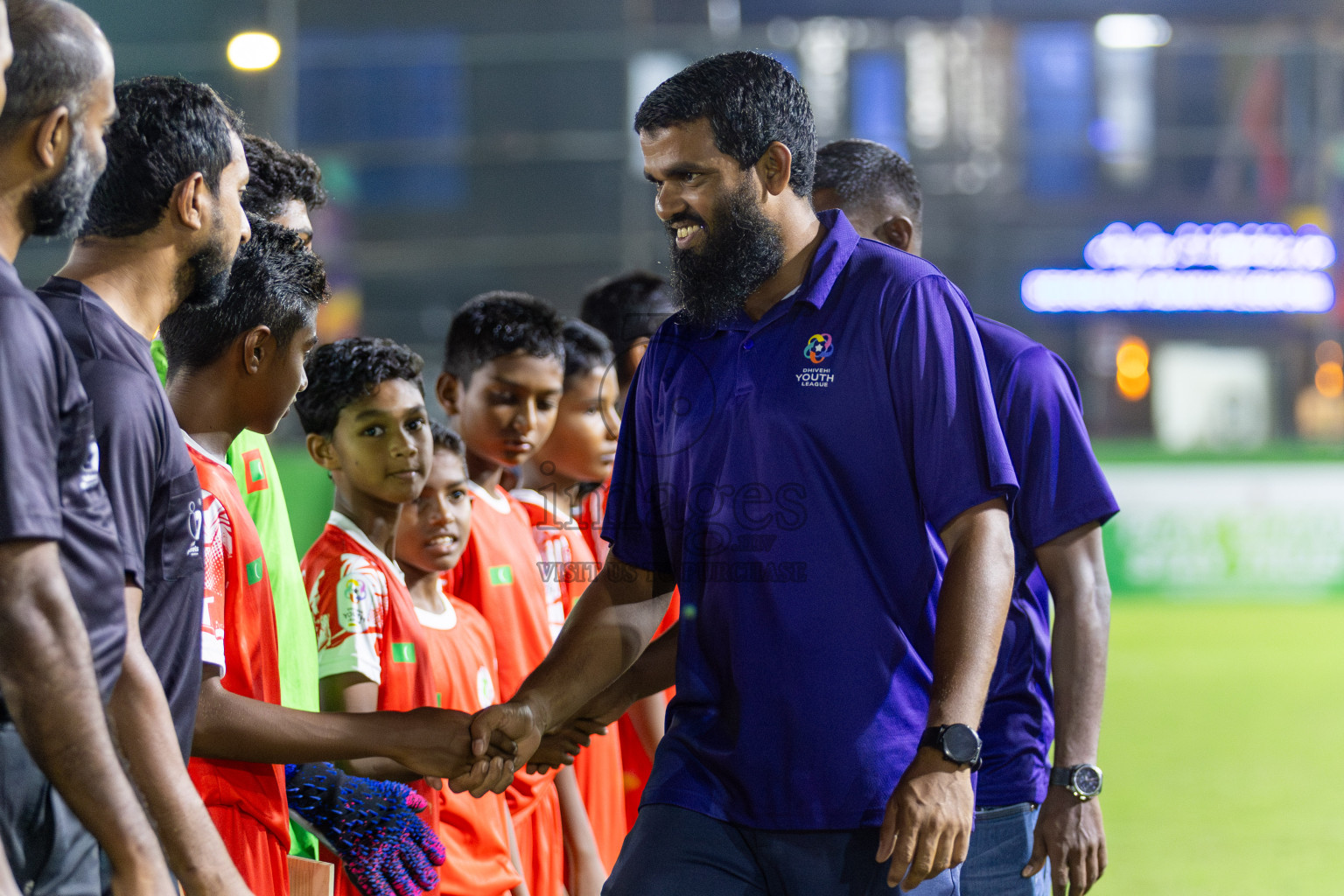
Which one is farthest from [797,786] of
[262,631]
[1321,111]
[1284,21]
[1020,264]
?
[1284,21]

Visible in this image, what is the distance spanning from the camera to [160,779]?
185 cm

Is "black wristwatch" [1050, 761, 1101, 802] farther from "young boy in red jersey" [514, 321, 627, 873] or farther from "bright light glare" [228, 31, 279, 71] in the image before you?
"bright light glare" [228, 31, 279, 71]

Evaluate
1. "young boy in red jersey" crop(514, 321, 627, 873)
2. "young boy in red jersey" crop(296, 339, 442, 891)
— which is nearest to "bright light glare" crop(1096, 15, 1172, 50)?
"young boy in red jersey" crop(514, 321, 627, 873)

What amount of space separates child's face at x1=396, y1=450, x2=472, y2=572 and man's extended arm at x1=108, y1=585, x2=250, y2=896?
1.56 metres

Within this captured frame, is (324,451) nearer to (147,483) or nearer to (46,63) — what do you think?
(147,483)

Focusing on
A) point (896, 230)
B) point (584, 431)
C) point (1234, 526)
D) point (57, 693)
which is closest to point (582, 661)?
point (57, 693)

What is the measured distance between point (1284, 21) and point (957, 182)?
21.5ft

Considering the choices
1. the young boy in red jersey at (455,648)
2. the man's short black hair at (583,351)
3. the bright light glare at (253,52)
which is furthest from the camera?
the bright light glare at (253,52)

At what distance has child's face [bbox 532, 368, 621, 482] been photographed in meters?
4.32

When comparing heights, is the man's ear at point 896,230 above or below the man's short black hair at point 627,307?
above

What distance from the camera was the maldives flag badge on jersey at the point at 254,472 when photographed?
111 inches

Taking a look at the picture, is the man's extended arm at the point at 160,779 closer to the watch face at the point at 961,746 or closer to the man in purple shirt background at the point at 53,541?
the man in purple shirt background at the point at 53,541

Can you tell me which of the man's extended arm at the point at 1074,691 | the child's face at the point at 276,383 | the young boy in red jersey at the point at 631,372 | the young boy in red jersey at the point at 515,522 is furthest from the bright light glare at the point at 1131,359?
the child's face at the point at 276,383

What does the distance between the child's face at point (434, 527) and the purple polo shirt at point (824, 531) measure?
115 centimetres
